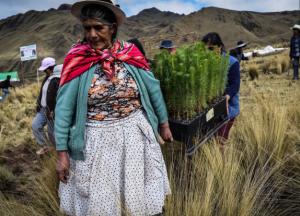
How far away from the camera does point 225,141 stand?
3.94 m

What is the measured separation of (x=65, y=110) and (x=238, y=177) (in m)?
1.51

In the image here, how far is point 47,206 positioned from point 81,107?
4.26ft

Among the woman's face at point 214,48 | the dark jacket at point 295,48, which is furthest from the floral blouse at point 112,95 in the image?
the dark jacket at point 295,48

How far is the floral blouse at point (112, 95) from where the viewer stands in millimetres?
2385

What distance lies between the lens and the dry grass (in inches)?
109

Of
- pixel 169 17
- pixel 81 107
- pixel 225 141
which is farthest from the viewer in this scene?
pixel 169 17

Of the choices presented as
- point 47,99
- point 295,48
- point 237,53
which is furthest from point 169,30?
point 47,99

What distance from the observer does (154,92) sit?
2.57m

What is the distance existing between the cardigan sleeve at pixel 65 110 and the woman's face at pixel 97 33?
254 mm

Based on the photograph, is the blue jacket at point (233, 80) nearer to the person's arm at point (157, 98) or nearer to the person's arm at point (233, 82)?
the person's arm at point (233, 82)

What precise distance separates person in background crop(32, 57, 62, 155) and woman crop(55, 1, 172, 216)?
7.48ft

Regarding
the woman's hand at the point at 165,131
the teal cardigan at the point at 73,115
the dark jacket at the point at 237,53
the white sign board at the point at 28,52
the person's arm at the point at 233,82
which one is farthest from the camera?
the white sign board at the point at 28,52

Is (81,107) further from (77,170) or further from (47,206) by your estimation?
(47,206)

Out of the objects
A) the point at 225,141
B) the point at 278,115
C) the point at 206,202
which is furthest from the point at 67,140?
the point at 278,115
